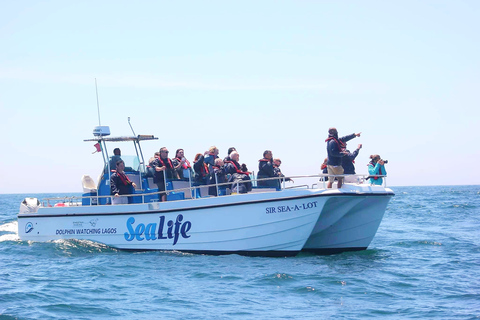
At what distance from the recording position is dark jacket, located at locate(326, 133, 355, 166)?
41.1 ft

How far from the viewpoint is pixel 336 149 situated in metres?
12.5

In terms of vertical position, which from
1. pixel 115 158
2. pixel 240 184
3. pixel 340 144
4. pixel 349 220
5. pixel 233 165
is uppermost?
pixel 115 158

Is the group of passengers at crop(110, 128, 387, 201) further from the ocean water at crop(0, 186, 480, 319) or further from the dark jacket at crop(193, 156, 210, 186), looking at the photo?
the ocean water at crop(0, 186, 480, 319)

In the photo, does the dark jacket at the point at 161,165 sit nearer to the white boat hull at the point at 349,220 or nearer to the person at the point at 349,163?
the white boat hull at the point at 349,220

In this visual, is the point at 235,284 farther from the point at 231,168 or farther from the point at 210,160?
the point at 210,160

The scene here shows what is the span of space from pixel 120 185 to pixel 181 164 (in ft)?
5.23

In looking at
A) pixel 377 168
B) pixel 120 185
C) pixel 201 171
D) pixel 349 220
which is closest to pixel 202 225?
pixel 201 171

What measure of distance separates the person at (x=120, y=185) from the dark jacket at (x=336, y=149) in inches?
199

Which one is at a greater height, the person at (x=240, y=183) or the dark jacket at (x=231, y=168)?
the dark jacket at (x=231, y=168)

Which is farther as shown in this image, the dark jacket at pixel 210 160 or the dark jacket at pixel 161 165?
the dark jacket at pixel 210 160

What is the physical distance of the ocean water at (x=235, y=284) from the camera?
28.8 feet

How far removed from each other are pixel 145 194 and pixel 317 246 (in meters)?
4.21

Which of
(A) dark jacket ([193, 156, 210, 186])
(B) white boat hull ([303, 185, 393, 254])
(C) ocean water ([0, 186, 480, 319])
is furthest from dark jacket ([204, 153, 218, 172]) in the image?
(B) white boat hull ([303, 185, 393, 254])

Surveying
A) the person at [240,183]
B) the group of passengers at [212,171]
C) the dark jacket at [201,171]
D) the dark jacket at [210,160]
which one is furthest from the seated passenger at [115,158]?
the person at [240,183]
